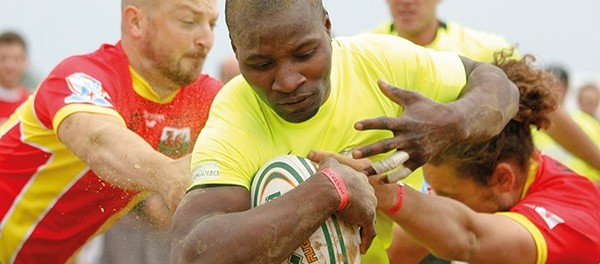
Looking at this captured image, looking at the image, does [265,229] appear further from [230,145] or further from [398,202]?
[398,202]

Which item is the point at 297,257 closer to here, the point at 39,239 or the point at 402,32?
the point at 39,239

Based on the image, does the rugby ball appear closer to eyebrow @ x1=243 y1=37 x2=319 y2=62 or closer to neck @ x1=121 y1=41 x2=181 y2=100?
eyebrow @ x1=243 y1=37 x2=319 y2=62

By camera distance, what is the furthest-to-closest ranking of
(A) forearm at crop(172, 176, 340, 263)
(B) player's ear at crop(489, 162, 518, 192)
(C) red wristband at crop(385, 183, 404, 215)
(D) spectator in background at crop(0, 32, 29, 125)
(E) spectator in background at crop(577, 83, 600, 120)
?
(E) spectator in background at crop(577, 83, 600, 120)
(D) spectator in background at crop(0, 32, 29, 125)
(B) player's ear at crop(489, 162, 518, 192)
(C) red wristband at crop(385, 183, 404, 215)
(A) forearm at crop(172, 176, 340, 263)

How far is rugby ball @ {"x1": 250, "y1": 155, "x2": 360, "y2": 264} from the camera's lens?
4.37m

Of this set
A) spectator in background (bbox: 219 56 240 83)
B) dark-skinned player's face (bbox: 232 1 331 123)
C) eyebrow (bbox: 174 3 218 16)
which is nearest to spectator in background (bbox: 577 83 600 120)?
spectator in background (bbox: 219 56 240 83)

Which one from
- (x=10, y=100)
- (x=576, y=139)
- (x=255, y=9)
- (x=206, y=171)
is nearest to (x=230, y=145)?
(x=206, y=171)

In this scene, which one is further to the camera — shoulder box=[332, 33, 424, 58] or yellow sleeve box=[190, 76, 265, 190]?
shoulder box=[332, 33, 424, 58]

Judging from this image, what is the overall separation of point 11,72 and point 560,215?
9.30m

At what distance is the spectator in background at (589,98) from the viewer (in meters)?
17.4

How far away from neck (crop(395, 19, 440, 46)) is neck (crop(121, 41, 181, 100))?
8.42 feet

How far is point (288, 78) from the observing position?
435 centimetres

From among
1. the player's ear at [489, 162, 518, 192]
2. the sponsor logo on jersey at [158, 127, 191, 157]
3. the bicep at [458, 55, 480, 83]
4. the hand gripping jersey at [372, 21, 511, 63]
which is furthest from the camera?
the hand gripping jersey at [372, 21, 511, 63]

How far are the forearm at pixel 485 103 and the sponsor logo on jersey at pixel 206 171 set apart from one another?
996 mm

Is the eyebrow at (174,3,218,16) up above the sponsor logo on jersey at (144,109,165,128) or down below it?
above
